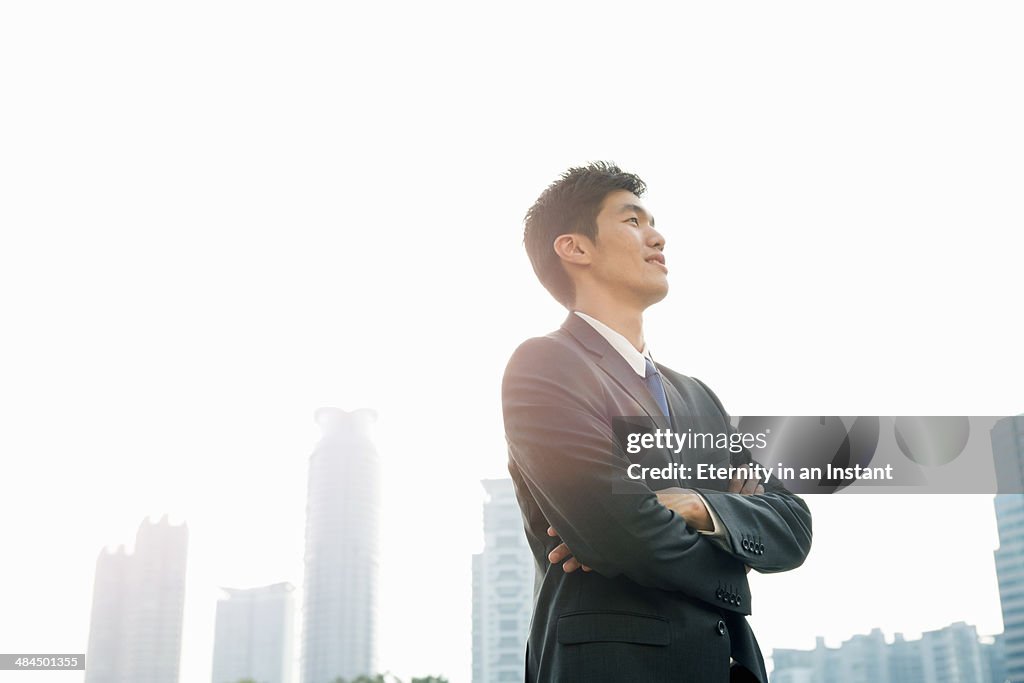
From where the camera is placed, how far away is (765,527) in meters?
1.23

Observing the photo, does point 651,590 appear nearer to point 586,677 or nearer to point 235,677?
point 586,677

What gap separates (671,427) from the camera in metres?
1.37

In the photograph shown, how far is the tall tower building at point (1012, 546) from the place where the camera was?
2484 mm

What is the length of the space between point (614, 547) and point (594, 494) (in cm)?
7

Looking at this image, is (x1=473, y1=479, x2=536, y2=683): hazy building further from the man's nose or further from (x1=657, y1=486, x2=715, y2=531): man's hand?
(x1=657, y1=486, x2=715, y2=531): man's hand

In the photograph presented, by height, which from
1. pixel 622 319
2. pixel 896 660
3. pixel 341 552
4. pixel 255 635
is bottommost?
pixel 255 635

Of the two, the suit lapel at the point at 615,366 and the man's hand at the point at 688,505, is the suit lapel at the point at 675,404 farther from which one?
the man's hand at the point at 688,505

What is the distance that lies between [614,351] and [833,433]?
1.97 ft

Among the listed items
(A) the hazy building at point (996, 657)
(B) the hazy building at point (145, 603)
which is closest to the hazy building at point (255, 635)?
(B) the hazy building at point (145, 603)

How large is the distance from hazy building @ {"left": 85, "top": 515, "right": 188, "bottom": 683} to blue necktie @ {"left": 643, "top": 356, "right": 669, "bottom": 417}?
26.8 meters

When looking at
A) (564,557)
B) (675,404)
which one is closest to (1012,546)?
(675,404)

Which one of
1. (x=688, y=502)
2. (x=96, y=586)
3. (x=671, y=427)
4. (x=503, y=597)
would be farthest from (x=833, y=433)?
(x=96, y=586)

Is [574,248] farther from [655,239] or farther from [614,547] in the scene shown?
[614,547]

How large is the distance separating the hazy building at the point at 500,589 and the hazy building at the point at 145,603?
37.1 feet
